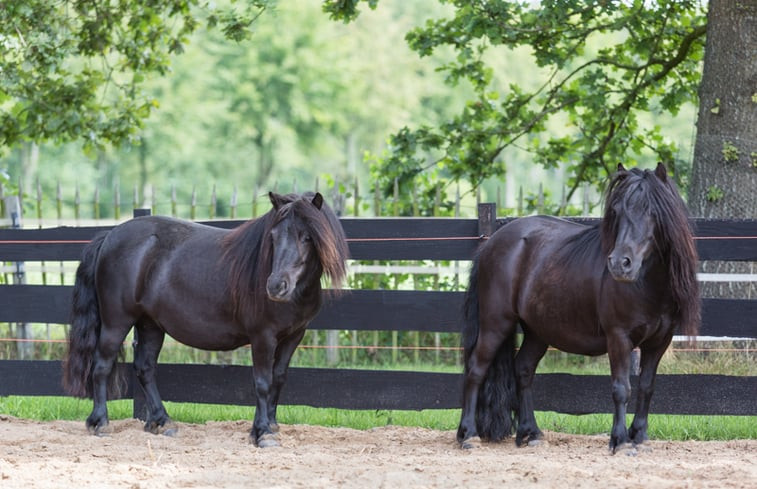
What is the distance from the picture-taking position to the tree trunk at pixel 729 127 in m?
8.84

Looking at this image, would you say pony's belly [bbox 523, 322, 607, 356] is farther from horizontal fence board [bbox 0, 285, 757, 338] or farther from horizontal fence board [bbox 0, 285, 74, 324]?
horizontal fence board [bbox 0, 285, 74, 324]

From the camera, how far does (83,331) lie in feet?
22.8

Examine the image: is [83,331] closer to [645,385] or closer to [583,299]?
[583,299]

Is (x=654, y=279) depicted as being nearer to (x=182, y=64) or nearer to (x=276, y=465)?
(x=276, y=465)

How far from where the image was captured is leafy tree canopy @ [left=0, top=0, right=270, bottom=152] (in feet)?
37.4

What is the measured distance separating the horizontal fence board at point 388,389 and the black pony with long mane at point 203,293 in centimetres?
37

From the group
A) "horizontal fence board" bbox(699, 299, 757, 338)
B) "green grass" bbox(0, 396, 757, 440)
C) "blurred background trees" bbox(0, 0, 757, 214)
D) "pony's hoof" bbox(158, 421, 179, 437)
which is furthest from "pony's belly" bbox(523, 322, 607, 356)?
"blurred background trees" bbox(0, 0, 757, 214)

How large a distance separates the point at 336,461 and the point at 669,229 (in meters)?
2.37

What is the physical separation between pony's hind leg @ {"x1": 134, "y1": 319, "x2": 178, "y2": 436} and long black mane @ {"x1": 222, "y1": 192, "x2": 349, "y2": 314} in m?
0.94

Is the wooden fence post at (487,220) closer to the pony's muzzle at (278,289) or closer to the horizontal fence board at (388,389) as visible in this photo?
the horizontal fence board at (388,389)

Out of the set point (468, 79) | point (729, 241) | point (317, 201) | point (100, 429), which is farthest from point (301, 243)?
point (468, 79)

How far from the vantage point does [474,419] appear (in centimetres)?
638

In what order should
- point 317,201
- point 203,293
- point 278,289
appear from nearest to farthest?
point 278,289, point 317,201, point 203,293

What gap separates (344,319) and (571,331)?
1.90m
